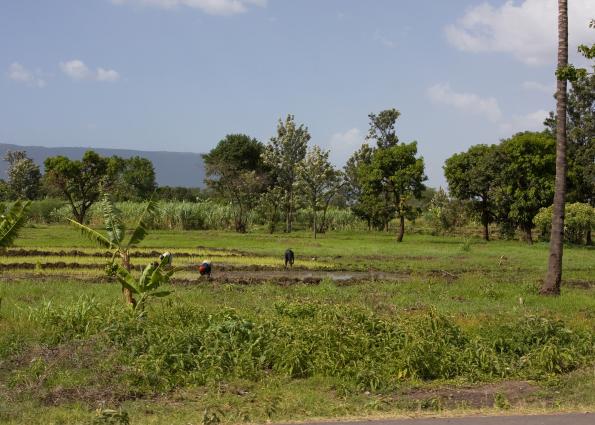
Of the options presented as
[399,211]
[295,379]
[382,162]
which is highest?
[382,162]

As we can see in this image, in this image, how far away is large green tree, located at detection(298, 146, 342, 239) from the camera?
46688 millimetres

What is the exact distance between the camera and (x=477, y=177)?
4500cm

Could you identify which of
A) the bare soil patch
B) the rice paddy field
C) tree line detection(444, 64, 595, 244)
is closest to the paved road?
the rice paddy field

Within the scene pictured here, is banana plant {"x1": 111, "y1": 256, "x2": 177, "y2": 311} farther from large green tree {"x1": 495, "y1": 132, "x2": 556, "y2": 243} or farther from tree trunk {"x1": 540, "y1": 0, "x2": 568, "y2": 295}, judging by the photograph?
large green tree {"x1": 495, "y1": 132, "x2": 556, "y2": 243}

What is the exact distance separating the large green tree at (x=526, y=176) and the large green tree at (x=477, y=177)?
77cm

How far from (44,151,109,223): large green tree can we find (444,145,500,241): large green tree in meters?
26.1

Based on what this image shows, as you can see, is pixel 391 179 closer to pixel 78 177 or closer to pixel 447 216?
pixel 447 216

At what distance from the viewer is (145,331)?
34.3 ft

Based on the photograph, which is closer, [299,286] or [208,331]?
[208,331]

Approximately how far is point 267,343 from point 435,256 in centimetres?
2358

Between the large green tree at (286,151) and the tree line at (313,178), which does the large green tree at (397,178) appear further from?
the large green tree at (286,151)

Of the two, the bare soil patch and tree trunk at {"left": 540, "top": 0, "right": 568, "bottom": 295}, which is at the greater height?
tree trunk at {"left": 540, "top": 0, "right": 568, "bottom": 295}

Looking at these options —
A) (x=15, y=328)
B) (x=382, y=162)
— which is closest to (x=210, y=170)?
(x=382, y=162)

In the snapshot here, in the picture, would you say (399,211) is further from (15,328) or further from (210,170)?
(15,328)
